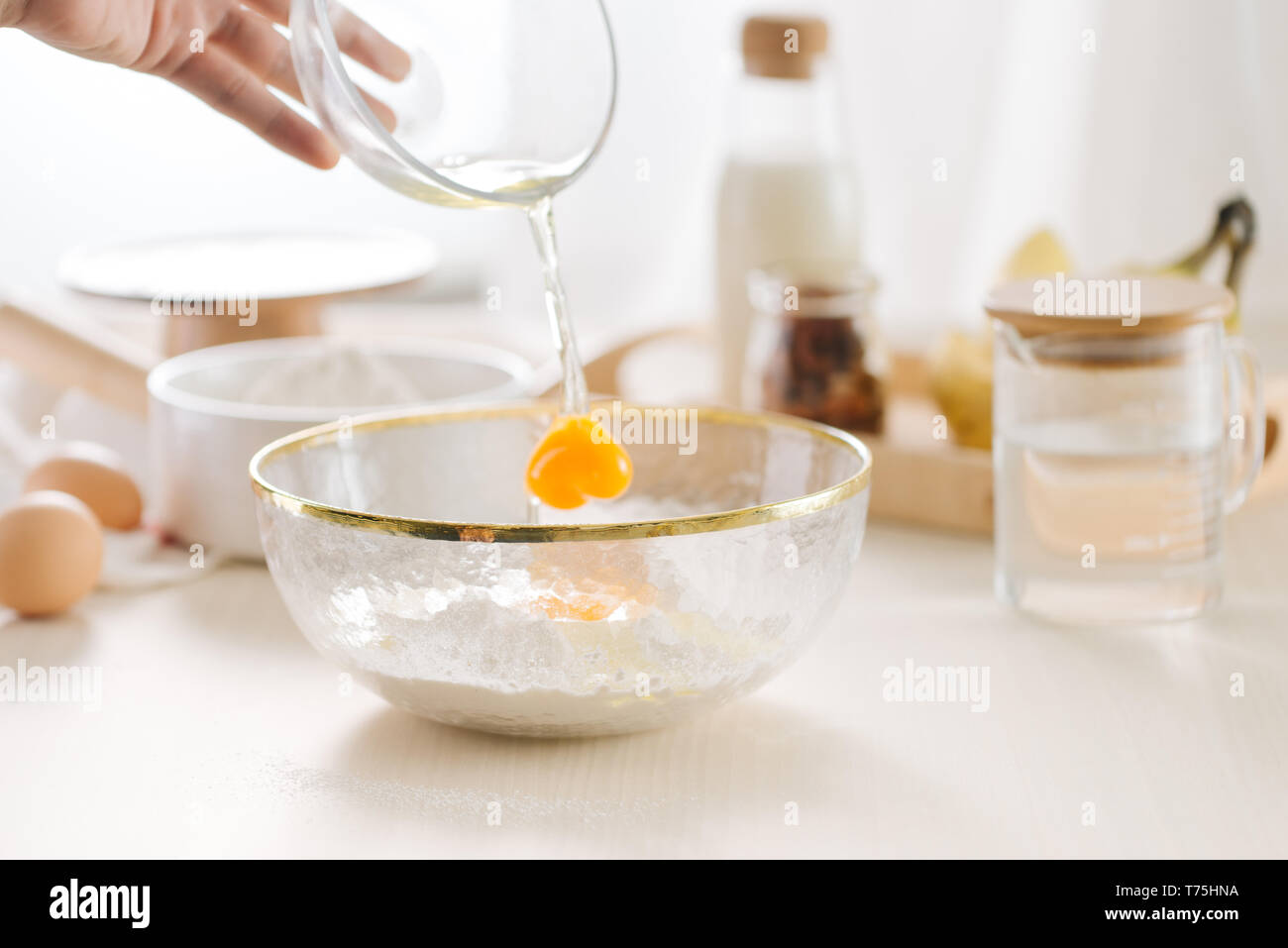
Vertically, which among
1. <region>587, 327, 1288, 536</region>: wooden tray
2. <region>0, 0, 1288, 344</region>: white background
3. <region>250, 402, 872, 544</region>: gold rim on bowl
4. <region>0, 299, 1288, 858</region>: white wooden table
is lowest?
<region>0, 299, 1288, 858</region>: white wooden table

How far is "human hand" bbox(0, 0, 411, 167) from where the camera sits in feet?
2.30

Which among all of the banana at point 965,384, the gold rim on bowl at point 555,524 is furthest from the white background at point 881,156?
the gold rim on bowl at point 555,524

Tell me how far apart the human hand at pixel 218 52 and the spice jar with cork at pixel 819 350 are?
316mm

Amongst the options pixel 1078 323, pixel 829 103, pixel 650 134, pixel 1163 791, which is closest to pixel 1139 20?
pixel 650 134

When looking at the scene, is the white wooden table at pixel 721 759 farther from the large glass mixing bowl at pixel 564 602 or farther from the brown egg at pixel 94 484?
the brown egg at pixel 94 484

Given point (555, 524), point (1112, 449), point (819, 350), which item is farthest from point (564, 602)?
point (819, 350)

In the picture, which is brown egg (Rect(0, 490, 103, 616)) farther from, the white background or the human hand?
the white background

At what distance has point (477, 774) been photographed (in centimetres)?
57

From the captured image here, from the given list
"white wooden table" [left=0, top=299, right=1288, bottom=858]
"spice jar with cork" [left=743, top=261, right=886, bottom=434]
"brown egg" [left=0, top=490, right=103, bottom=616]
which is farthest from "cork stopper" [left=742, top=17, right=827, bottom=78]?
"brown egg" [left=0, top=490, right=103, bottom=616]

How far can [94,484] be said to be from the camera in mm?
876

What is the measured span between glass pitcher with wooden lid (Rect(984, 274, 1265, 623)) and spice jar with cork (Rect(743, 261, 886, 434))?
0.61ft

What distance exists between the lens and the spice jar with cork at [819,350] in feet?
3.02

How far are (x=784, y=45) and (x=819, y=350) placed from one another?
253 millimetres
